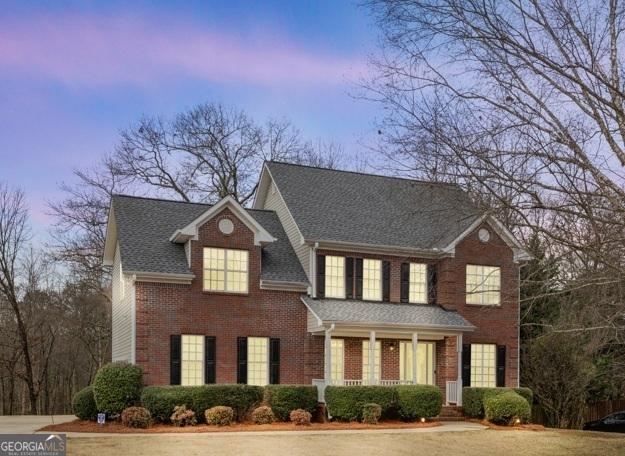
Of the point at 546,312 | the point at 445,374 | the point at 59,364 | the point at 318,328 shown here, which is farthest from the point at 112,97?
the point at 59,364

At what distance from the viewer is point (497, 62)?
32.9 feet

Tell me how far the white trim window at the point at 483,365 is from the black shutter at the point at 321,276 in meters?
6.30

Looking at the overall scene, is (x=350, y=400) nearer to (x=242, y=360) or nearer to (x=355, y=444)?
(x=242, y=360)

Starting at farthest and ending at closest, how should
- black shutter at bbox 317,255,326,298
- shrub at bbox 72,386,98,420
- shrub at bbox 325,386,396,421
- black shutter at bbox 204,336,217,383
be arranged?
black shutter at bbox 317,255,326,298, black shutter at bbox 204,336,217,383, shrub at bbox 72,386,98,420, shrub at bbox 325,386,396,421

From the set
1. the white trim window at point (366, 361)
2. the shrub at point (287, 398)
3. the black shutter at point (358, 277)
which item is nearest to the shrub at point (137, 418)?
the shrub at point (287, 398)

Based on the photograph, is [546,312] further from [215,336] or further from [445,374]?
[215,336]

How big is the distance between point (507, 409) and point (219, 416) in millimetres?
9638

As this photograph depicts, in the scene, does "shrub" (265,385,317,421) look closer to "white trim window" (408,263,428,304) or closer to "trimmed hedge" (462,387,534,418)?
"trimmed hedge" (462,387,534,418)

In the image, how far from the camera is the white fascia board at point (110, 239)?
27820 mm

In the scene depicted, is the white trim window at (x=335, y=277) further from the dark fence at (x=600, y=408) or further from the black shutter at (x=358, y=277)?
the dark fence at (x=600, y=408)

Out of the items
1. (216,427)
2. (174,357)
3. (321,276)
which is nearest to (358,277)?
(321,276)

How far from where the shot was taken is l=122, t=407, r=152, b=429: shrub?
21.2 m

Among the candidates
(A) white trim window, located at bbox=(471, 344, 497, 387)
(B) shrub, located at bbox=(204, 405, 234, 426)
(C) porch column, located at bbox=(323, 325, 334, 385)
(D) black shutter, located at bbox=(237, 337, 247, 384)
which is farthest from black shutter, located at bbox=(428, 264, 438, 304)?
(B) shrub, located at bbox=(204, 405, 234, 426)

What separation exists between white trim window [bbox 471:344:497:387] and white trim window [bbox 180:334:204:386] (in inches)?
406
